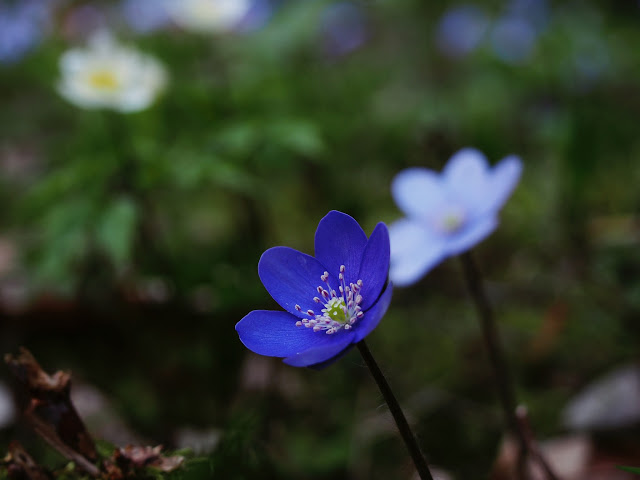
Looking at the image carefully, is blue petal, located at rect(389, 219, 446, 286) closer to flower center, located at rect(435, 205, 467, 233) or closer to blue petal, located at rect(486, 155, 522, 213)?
flower center, located at rect(435, 205, 467, 233)

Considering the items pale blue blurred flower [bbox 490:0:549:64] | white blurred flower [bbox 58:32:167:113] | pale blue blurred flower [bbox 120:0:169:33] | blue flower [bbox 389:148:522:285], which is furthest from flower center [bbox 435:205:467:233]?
pale blue blurred flower [bbox 120:0:169:33]

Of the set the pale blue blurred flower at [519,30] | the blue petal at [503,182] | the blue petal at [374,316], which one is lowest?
the blue petal at [374,316]

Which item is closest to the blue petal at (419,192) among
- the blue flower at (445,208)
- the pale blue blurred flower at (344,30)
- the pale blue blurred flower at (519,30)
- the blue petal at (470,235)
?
the blue flower at (445,208)

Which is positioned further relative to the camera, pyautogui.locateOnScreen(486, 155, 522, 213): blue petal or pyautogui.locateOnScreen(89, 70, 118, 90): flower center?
pyautogui.locateOnScreen(89, 70, 118, 90): flower center

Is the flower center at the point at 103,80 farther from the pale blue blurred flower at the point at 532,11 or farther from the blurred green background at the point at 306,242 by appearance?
the pale blue blurred flower at the point at 532,11

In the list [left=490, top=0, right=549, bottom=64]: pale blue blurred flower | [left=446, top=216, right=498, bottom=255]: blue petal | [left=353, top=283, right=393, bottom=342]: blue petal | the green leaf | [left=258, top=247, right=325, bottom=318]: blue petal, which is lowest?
[left=353, top=283, right=393, bottom=342]: blue petal

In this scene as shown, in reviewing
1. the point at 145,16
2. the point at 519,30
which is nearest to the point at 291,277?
the point at 519,30
